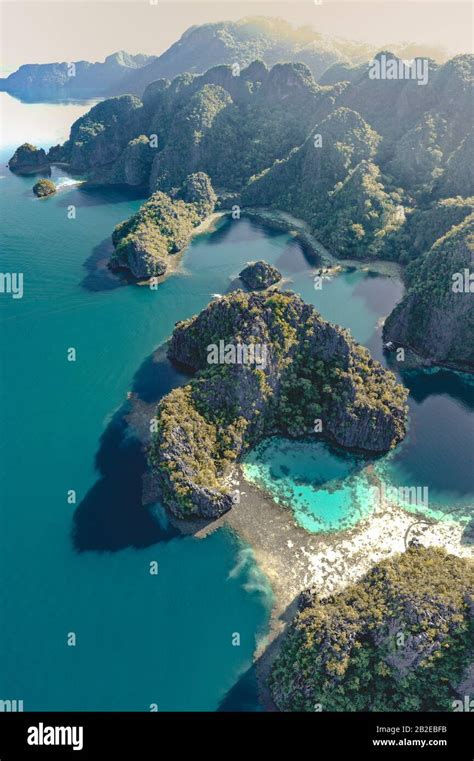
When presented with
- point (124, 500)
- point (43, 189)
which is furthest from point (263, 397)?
point (43, 189)

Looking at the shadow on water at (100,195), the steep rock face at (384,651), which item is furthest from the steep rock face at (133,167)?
the steep rock face at (384,651)

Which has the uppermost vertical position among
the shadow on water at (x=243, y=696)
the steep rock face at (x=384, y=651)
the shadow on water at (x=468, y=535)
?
the shadow on water at (x=468, y=535)

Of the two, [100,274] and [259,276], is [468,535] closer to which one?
[259,276]

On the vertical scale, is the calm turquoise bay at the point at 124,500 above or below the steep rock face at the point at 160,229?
below

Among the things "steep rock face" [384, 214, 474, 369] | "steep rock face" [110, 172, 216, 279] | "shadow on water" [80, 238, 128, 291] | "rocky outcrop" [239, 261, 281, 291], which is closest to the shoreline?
"steep rock face" [384, 214, 474, 369]

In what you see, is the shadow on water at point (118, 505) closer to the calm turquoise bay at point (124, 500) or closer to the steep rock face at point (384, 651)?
the calm turquoise bay at point (124, 500)

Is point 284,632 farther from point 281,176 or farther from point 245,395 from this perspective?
point 281,176

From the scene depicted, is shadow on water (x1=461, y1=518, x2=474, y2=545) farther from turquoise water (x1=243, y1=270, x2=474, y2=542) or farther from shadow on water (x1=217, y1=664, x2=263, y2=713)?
shadow on water (x1=217, y1=664, x2=263, y2=713)
